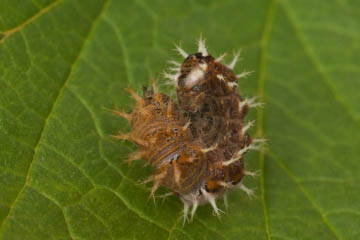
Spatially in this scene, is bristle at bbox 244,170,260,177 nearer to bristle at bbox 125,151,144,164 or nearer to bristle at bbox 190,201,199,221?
bristle at bbox 190,201,199,221

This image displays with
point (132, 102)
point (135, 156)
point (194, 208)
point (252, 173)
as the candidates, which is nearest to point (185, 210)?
point (194, 208)

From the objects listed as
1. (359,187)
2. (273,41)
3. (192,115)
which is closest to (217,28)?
(273,41)

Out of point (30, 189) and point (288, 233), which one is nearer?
point (30, 189)

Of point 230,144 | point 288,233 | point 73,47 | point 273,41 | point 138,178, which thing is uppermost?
point 273,41

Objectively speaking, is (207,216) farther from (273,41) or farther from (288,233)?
(273,41)

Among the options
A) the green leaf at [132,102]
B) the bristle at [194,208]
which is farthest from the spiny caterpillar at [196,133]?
the green leaf at [132,102]

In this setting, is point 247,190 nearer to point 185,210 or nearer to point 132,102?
point 185,210

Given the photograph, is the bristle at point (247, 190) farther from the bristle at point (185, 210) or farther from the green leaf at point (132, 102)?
the bristle at point (185, 210)
